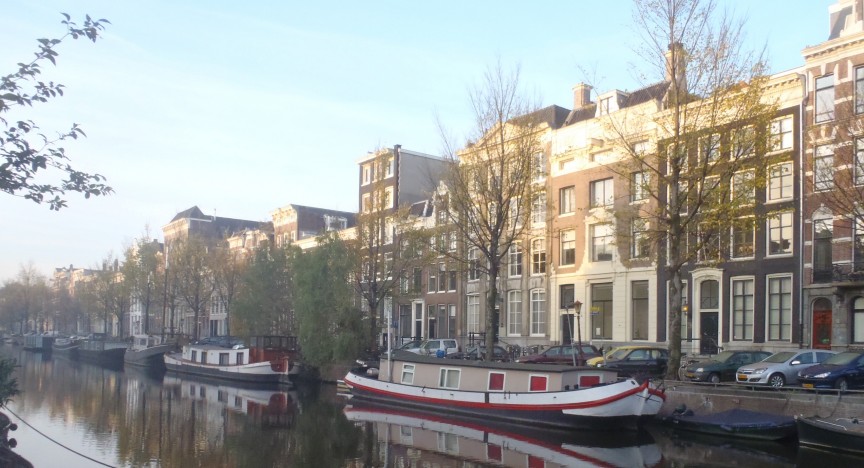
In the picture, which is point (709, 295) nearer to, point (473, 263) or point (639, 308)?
point (639, 308)

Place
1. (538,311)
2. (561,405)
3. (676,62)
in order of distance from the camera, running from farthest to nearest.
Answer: (538,311) < (676,62) < (561,405)

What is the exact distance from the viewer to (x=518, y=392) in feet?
103

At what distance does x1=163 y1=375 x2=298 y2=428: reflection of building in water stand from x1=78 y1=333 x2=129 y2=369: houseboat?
26.2 m

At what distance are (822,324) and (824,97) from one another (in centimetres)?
1098

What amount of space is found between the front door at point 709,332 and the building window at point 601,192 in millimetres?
9293

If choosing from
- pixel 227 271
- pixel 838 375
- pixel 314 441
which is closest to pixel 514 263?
pixel 838 375

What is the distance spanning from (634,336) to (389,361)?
55.4 feet

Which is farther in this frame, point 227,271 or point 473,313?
point 227,271

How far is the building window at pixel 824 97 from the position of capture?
38781 mm

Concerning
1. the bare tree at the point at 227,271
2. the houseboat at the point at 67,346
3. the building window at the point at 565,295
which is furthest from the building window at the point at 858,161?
the houseboat at the point at 67,346

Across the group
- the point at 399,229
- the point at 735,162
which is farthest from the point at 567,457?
the point at 399,229

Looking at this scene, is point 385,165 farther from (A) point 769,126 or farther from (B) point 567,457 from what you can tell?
(B) point 567,457

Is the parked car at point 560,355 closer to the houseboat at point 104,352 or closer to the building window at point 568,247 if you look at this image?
the building window at point 568,247

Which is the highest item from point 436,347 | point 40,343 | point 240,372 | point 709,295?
point 709,295
